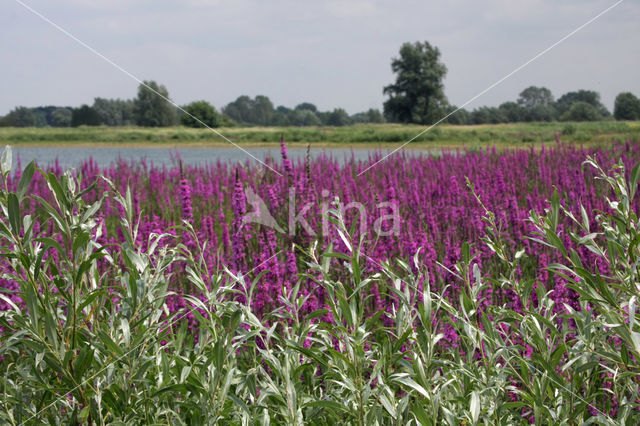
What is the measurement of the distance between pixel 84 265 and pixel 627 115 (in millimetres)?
33983

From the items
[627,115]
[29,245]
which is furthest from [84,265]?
[627,115]

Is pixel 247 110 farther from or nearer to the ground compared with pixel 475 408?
farther from the ground

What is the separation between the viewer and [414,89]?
845 centimetres

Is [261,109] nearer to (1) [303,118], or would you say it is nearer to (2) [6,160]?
(1) [303,118]

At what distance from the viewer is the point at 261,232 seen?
335cm

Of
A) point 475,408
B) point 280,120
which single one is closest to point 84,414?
point 475,408

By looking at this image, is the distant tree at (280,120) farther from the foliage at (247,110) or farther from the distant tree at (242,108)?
the distant tree at (242,108)

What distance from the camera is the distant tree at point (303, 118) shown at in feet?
29.7

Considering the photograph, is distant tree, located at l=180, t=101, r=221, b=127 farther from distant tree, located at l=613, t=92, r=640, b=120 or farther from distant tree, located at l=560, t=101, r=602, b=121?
distant tree, located at l=613, t=92, r=640, b=120

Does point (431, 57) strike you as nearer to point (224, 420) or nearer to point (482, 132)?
point (482, 132)

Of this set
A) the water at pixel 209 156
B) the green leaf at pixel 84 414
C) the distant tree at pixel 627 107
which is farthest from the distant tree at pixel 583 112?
the green leaf at pixel 84 414

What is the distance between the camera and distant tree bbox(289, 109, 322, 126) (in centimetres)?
904

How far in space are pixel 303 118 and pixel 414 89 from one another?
75.1 inches

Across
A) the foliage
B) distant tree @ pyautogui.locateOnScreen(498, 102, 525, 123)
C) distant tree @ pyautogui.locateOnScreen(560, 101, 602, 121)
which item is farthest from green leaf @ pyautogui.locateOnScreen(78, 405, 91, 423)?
distant tree @ pyautogui.locateOnScreen(560, 101, 602, 121)
